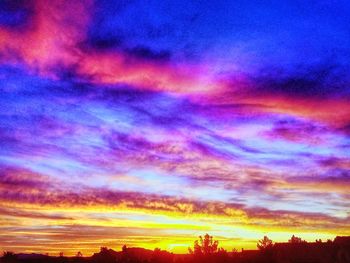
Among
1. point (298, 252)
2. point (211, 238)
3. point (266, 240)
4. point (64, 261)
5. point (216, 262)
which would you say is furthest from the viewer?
point (266, 240)

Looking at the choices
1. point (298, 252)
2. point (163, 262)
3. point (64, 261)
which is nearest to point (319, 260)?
point (298, 252)

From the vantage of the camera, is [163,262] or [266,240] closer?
[163,262]

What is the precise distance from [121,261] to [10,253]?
8697mm

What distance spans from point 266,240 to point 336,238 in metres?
27.1

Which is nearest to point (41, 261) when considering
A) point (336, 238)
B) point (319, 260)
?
point (319, 260)

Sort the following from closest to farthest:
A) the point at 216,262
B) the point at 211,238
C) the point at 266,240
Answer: the point at 216,262 → the point at 211,238 → the point at 266,240

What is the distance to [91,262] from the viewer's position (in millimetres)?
34969

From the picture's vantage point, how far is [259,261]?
40.4 m

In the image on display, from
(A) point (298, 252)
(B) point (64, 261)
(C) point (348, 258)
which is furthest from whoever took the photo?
(A) point (298, 252)

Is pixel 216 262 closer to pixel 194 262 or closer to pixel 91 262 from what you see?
pixel 194 262

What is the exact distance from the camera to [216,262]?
40.3 metres

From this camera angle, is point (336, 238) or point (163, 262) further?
point (336, 238)

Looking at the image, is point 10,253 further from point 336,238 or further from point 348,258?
point 336,238

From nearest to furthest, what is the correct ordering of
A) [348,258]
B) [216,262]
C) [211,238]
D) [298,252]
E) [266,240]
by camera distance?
1. [216,262]
2. [348,258]
3. [298,252]
4. [211,238]
5. [266,240]
